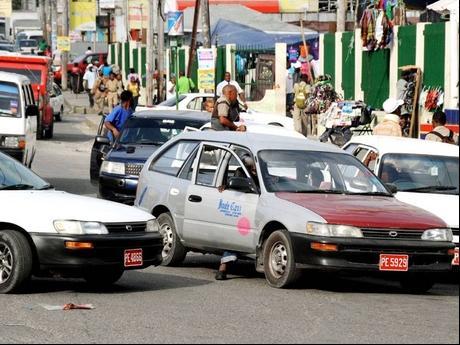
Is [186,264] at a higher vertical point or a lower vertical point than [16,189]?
lower

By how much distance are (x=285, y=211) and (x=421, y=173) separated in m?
2.40

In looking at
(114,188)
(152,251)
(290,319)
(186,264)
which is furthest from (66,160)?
(290,319)

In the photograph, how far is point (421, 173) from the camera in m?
14.4

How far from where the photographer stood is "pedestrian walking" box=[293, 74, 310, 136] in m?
34.0

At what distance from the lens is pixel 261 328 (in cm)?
1014

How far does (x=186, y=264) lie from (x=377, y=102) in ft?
55.5

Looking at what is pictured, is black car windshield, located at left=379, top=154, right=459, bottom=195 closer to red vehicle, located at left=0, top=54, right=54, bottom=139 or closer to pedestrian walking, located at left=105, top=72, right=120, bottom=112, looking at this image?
red vehicle, located at left=0, top=54, right=54, bottom=139

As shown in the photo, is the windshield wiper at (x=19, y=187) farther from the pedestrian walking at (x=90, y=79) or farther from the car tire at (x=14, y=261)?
the pedestrian walking at (x=90, y=79)

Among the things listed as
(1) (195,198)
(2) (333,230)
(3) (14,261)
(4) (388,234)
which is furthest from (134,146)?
(4) (388,234)

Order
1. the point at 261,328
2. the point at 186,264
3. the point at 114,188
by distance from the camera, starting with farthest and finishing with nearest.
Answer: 1. the point at 114,188
2. the point at 186,264
3. the point at 261,328

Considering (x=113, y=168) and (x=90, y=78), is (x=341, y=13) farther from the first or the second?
(x=90, y=78)

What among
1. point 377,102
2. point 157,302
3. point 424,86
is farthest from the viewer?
point 377,102

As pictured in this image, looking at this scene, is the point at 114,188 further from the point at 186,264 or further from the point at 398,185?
the point at 398,185

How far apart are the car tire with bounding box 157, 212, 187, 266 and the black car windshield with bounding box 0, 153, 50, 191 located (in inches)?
60.4
